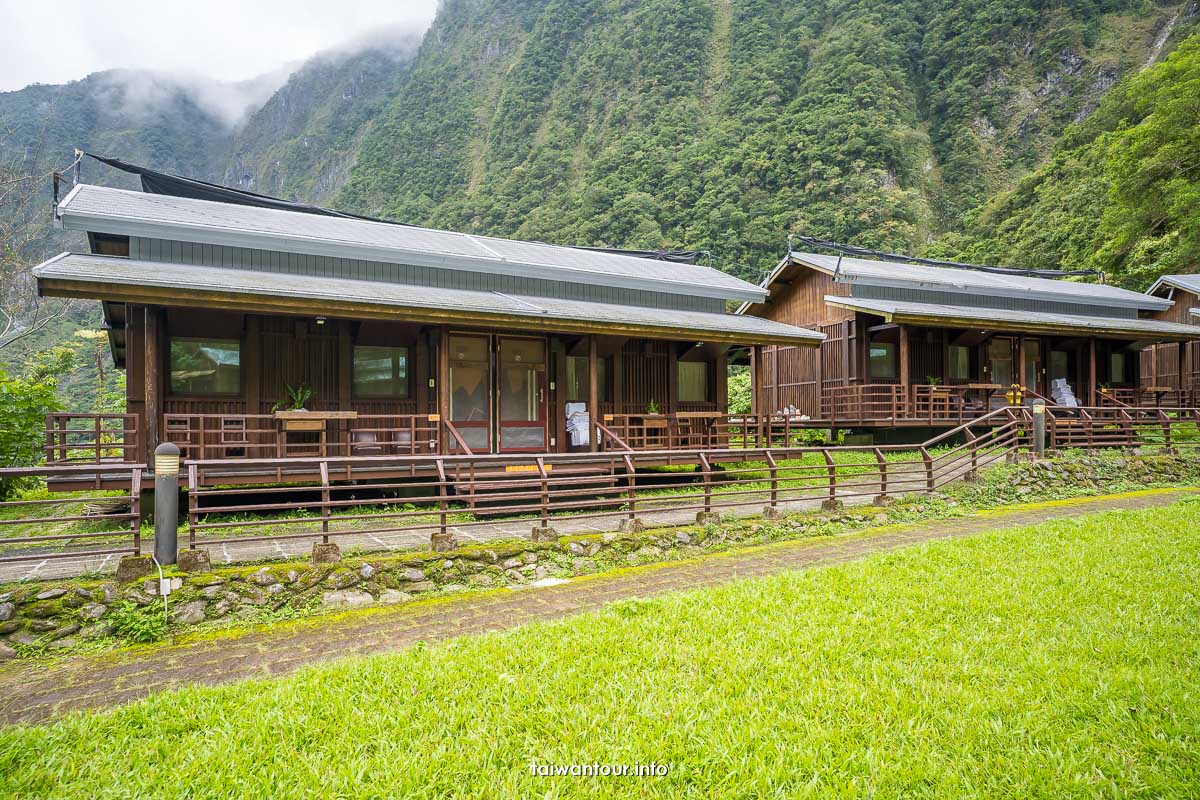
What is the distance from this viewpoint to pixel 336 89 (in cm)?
10050

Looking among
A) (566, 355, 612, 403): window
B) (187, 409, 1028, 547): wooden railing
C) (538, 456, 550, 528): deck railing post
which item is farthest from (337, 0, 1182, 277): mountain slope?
(538, 456, 550, 528): deck railing post

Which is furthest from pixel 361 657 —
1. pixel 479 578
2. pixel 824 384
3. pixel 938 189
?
pixel 938 189

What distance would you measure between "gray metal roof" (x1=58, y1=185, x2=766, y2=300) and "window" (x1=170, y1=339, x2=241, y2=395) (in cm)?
212

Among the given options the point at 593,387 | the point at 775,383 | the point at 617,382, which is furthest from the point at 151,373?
the point at 775,383

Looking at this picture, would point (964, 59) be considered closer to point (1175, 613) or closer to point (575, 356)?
point (575, 356)

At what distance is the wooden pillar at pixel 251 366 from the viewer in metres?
10.6

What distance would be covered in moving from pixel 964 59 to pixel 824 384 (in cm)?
5228

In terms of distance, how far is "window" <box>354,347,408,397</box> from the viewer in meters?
11.6

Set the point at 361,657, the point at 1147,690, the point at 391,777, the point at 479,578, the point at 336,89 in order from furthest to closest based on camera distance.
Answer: the point at 336,89 < the point at 479,578 < the point at 361,657 < the point at 1147,690 < the point at 391,777

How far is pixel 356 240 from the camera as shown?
12.6 m

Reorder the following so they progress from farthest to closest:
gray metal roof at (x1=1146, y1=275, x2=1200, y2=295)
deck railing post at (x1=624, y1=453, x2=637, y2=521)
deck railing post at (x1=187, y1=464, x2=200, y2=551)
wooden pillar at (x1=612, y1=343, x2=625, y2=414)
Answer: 1. gray metal roof at (x1=1146, y1=275, x2=1200, y2=295)
2. wooden pillar at (x1=612, y1=343, x2=625, y2=414)
3. deck railing post at (x1=624, y1=453, x2=637, y2=521)
4. deck railing post at (x1=187, y1=464, x2=200, y2=551)

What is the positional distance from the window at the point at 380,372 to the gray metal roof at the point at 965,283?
13.2m

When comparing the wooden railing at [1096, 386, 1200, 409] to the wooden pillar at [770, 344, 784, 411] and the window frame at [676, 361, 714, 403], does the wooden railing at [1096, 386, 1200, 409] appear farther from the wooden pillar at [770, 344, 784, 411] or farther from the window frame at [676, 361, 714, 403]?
the window frame at [676, 361, 714, 403]

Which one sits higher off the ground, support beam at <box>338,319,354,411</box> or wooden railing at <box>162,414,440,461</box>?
support beam at <box>338,319,354,411</box>
